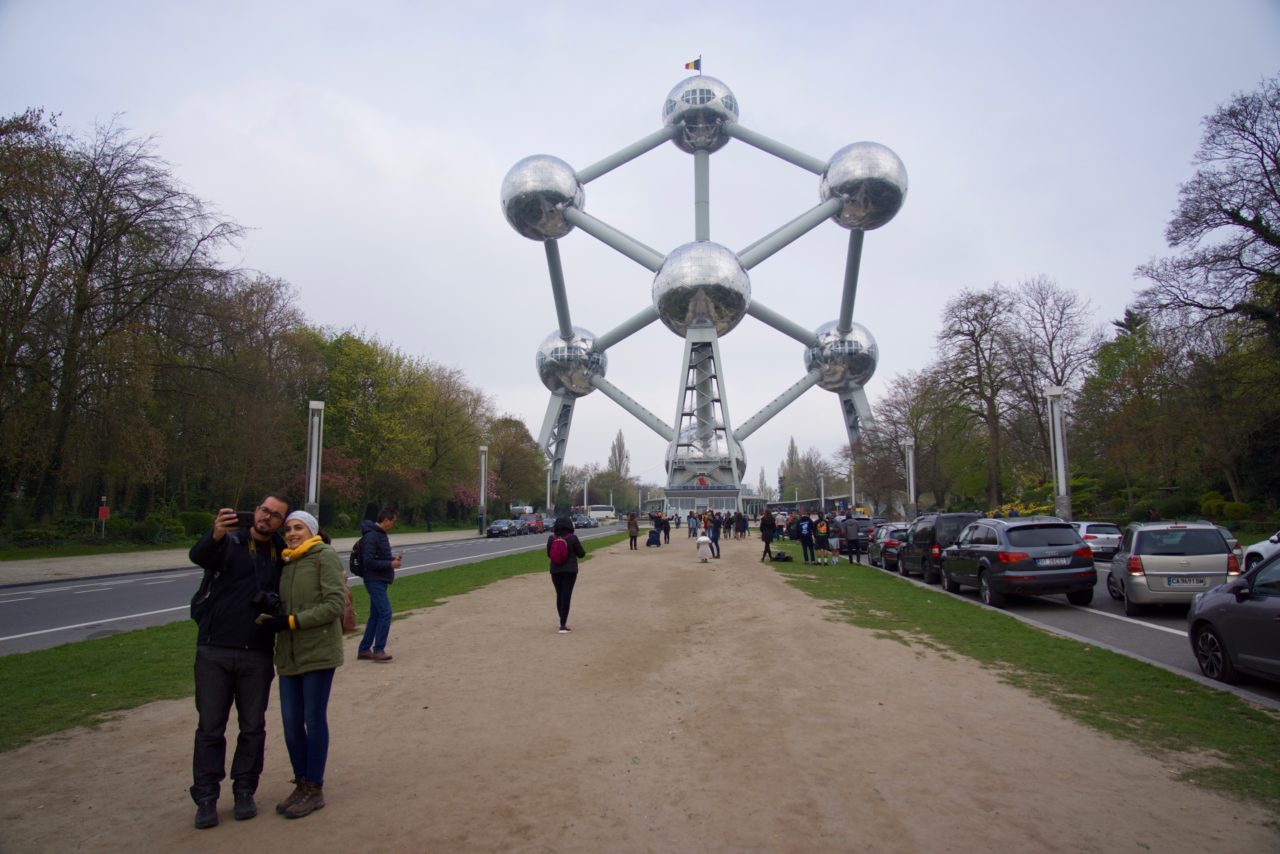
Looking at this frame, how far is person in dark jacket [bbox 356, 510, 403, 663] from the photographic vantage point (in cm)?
846

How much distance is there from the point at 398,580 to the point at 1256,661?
15.7 m

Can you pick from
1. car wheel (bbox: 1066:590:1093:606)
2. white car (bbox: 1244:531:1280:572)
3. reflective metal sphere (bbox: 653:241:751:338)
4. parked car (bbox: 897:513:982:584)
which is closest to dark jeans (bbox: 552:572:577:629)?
car wheel (bbox: 1066:590:1093:606)

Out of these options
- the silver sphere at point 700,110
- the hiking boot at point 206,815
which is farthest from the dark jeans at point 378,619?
the silver sphere at point 700,110

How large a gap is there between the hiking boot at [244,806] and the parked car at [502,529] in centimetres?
4537

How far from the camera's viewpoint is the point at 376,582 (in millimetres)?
8516

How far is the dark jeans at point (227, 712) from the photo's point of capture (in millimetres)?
4246

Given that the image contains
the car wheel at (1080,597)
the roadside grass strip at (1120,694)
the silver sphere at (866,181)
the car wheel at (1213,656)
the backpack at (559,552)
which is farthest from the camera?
the silver sphere at (866,181)

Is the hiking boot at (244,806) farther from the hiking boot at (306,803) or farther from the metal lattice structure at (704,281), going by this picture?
the metal lattice structure at (704,281)

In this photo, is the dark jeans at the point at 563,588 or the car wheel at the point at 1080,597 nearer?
the dark jeans at the point at 563,588

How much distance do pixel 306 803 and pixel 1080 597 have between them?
1300cm

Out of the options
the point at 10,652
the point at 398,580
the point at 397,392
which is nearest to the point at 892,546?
the point at 398,580

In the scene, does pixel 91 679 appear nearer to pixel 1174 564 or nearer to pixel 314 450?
pixel 1174 564

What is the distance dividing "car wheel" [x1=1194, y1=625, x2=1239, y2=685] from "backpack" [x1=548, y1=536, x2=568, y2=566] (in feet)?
22.1

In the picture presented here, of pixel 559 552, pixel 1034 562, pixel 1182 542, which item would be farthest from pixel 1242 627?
pixel 559 552
